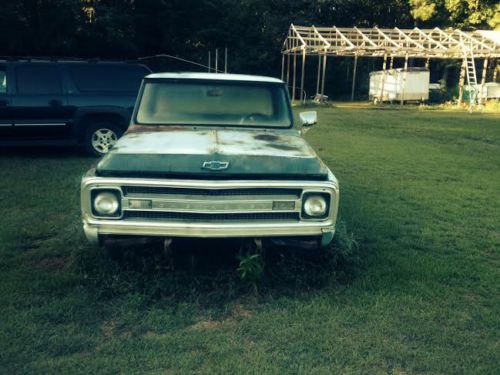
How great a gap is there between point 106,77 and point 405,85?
23.3 meters

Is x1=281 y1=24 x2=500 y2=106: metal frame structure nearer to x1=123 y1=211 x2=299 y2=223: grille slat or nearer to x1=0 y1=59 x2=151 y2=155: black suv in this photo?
x1=0 y1=59 x2=151 y2=155: black suv

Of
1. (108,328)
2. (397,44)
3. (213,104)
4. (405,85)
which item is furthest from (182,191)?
(405,85)

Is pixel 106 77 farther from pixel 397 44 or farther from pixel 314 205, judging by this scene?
pixel 397 44

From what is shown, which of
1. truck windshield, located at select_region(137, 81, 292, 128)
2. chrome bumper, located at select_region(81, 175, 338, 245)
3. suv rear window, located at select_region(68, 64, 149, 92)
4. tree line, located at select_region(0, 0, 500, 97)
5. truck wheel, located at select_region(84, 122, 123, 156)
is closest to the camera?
chrome bumper, located at select_region(81, 175, 338, 245)

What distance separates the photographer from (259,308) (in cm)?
389

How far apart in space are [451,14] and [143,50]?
76.4 ft

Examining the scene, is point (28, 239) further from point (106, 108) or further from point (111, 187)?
point (106, 108)

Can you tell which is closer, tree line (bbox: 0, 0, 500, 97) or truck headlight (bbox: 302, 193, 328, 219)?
truck headlight (bbox: 302, 193, 328, 219)

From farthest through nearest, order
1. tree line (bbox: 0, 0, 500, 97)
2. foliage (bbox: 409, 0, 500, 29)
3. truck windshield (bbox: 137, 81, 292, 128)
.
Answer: foliage (bbox: 409, 0, 500, 29) → tree line (bbox: 0, 0, 500, 97) → truck windshield (bbox: 137, 81, 292, 128)

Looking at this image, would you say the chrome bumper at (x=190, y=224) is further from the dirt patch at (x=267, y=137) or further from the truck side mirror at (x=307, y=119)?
the truck side mirror at (x=307, y=119)

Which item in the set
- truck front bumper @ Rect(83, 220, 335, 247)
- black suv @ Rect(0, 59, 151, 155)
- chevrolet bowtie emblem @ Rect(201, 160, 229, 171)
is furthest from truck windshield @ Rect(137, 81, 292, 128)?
black suv @ Rect(0, 59, 151, 155)

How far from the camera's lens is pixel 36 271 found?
14.6 ft

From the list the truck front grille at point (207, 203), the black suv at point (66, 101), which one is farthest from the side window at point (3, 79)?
the truck front grille at point (207, 203)

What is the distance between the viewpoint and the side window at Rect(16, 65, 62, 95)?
9.38 metres
